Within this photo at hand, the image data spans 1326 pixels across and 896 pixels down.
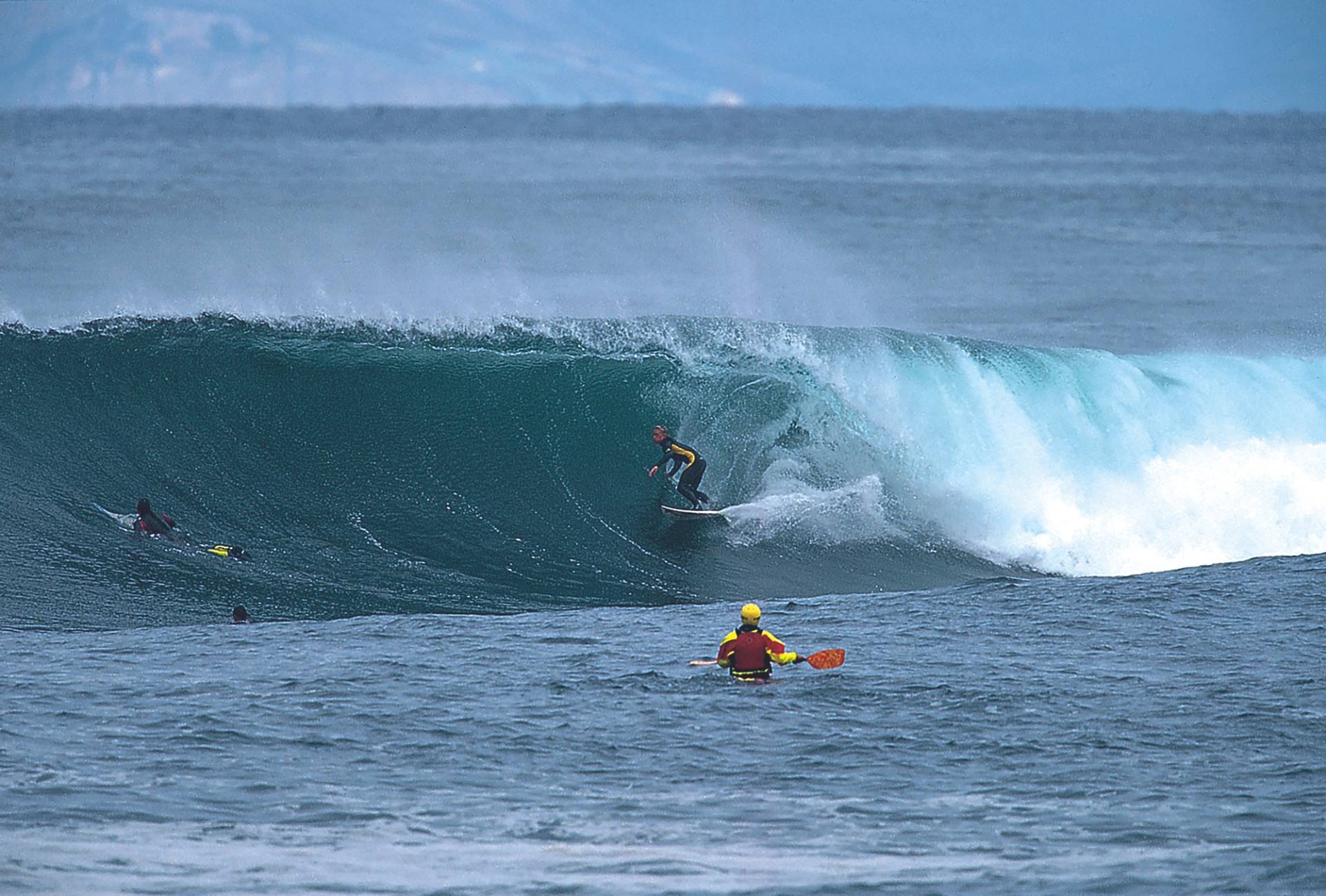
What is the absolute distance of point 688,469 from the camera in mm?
17953

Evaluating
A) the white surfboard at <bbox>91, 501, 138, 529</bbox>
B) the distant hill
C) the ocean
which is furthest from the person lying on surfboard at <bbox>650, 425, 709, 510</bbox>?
the distant hill

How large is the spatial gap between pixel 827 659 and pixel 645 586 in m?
3.84

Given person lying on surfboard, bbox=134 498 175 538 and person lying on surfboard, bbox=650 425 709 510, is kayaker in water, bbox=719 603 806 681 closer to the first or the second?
person lying on surfboard, bbox=650 425 709 510

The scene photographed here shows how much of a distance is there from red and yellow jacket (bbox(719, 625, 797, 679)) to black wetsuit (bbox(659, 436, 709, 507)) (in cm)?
553

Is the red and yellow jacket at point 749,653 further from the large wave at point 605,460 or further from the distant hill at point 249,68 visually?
the distant hill at point 249,68

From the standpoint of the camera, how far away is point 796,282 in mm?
37594

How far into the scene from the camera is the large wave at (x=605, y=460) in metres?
16.1

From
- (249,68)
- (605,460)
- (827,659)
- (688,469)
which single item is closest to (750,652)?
(827,659)

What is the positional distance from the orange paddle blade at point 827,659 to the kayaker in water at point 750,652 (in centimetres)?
9

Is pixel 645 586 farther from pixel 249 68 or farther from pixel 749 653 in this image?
pixel 249 68

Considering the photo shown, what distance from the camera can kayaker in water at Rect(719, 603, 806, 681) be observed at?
1226cm

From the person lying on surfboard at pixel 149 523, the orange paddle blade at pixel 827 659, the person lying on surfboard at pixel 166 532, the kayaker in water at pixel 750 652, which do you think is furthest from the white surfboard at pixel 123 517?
the orange paddle blade at pixel 827 659

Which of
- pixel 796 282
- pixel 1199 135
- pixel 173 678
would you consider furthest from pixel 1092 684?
pixel 1199 135

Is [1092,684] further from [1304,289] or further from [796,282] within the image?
[1304,289]
